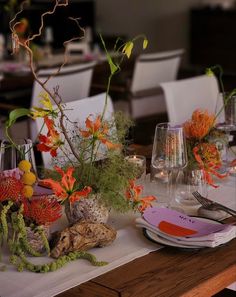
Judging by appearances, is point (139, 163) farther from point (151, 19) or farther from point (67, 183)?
point (151, 19)

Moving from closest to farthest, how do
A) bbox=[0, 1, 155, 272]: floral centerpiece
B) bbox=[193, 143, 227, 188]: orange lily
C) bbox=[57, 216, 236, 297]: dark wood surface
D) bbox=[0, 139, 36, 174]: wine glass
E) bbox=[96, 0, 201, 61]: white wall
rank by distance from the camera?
bbox=[57, 216, 236, 297]: dark wood surface
bbox=[0, 1, 155, 272]: floral centerpiece
bbox=[0, 139, 36, 174]: wine glass
bbox=[193, 143, 227, 188]: orange lily
bbox=[96, 0, 201, 61]: white wall

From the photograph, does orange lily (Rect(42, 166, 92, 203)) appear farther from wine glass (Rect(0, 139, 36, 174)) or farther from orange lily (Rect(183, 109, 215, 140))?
orange lily (Rect(183, 109, 215, 140))

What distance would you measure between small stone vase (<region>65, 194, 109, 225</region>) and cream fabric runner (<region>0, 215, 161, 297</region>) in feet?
0.26

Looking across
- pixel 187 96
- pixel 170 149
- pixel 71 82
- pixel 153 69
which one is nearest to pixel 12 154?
pixel 170 149

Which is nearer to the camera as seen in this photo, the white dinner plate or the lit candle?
the white dinner plate

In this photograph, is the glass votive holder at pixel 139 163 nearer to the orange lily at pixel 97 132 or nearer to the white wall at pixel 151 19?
the orange lily at pixel 97 132

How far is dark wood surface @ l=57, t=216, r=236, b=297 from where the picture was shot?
1.45 meters

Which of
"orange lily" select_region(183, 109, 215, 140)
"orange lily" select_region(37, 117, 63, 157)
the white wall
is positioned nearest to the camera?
"orange lily" select_region(37, 117, 63, 157)

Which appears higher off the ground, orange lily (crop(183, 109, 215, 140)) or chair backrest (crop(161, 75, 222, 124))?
orange lily (crop(183, 109, 215, 140))

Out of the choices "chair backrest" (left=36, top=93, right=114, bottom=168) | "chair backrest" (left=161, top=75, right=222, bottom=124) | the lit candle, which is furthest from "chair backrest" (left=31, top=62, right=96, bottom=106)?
the lit candle

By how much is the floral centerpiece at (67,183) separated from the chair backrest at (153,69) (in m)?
2.79

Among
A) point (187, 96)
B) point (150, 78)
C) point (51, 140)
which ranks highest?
point (51, 140)

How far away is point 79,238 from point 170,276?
0.75 ft

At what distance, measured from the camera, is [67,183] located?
156cm
